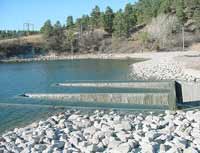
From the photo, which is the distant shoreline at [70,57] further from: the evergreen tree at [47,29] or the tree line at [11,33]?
the tree line at [11,33]

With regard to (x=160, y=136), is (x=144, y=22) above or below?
above

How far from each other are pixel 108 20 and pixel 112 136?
6998 cm

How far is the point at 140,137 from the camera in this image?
35.5ft

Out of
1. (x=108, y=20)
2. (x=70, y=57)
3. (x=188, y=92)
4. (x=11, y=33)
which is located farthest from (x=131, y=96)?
(x=11, y=33)

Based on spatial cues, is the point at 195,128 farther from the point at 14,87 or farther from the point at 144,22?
the point at 144,22

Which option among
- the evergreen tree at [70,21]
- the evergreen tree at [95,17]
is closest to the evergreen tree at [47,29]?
the evergreen tree at [70,21]

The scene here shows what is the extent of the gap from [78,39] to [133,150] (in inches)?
2758

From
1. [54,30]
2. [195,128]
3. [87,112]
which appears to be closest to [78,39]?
[54,30]

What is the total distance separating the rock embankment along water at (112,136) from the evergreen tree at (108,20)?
216ft

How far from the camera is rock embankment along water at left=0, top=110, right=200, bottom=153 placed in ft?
32.5

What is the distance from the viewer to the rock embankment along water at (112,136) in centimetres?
991

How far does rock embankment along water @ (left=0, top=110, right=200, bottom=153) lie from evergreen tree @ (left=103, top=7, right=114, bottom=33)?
65.8m

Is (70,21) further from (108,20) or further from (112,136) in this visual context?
(112,136)

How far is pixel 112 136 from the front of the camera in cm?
1135
